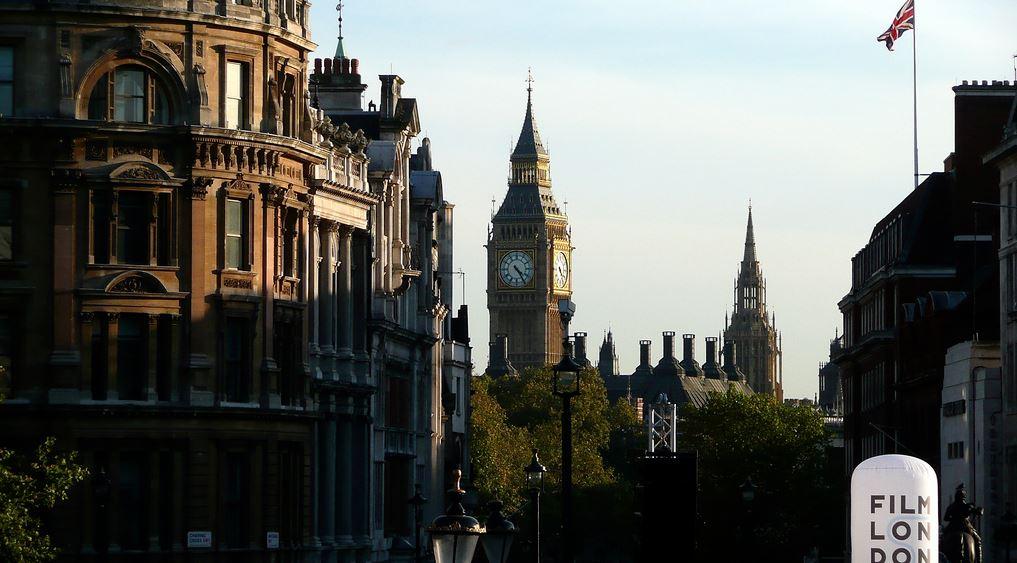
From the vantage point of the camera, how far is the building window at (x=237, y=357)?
59422mm

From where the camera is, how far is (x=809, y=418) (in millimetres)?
151000

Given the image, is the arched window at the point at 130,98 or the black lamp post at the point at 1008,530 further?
the black lamp post at the point at 1008,530

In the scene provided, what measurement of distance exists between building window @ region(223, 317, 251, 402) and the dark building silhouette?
121 feet

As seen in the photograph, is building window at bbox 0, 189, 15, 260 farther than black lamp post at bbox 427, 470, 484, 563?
Yes

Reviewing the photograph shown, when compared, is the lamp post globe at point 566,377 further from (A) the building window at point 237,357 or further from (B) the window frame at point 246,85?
(B) the window frame at point 246,85

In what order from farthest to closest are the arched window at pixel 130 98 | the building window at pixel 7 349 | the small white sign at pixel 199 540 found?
the arched window at pixel 130 98 < the small white sign at pixel 199 540 < the building window at pixel 7 349

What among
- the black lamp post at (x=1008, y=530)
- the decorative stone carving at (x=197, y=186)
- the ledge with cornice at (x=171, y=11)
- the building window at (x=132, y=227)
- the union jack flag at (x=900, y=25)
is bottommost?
the black lamp post at (x=1008, y=530)

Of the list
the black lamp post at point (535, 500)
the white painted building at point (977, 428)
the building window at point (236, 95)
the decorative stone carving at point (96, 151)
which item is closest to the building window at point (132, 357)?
the decorative stone carving at point (96, 151)

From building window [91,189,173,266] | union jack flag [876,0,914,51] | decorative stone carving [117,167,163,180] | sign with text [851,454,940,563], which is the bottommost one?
sign with text [851,454,940,563]

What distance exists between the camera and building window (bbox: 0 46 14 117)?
56.8m

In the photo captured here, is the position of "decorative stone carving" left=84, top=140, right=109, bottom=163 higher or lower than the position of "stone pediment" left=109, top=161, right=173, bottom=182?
higher

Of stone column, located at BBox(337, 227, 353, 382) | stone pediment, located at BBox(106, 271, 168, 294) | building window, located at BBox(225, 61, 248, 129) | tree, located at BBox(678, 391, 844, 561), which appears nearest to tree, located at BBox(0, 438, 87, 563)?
stone pediment, located at BBox(106, 271, 168, 294)

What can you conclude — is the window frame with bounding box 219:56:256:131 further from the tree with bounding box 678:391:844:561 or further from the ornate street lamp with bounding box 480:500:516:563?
the tree with bounding box 678:391:844:561

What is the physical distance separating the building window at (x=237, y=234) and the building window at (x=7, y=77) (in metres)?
5.66
